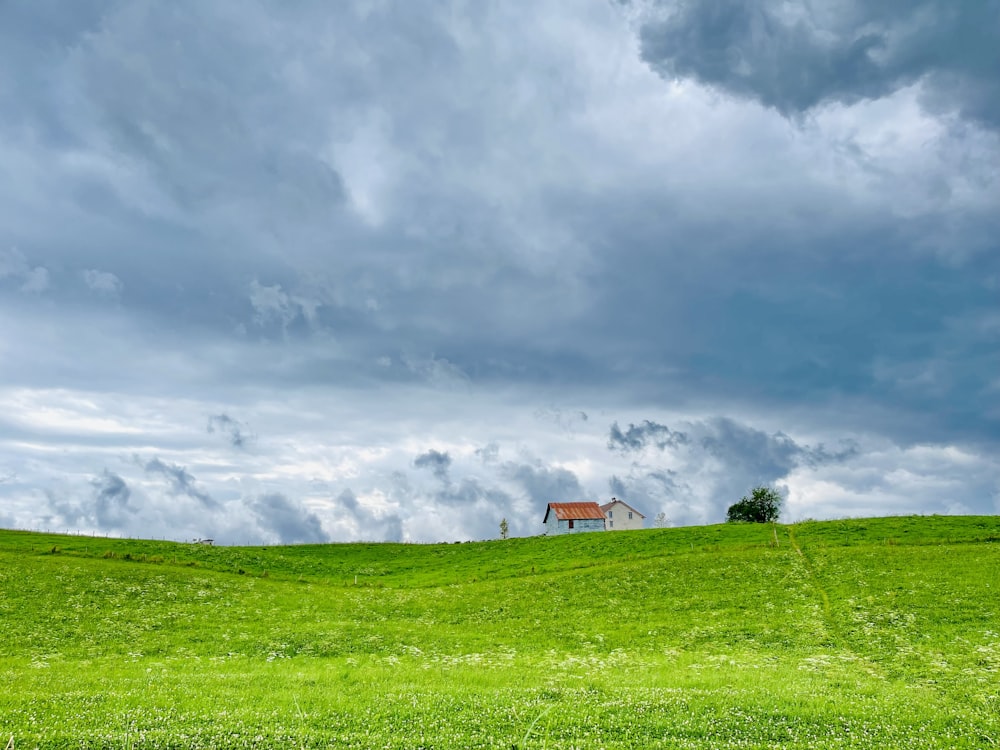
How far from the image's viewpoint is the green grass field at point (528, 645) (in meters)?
19.5

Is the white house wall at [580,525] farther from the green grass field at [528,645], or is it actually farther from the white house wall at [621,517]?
the green grass field at [528,645]

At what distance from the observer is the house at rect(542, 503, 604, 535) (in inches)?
6048

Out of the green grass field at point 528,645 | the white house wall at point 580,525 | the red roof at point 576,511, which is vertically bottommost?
the green grass field at point 528,645

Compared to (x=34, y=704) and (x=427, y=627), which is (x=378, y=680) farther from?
(x=427, y=627)

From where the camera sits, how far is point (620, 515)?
164375mm

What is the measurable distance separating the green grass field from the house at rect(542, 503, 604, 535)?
76.0 m

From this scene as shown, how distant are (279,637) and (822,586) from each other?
132 feet

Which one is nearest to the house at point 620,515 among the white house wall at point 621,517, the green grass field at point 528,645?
the white house wall at point 621,517

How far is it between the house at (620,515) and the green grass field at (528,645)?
276 feet

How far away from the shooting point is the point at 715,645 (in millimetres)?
35844

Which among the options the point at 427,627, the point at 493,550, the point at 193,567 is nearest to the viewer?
the point at 427,627

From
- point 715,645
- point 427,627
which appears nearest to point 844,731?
point 715,645

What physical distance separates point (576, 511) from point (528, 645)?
121 m

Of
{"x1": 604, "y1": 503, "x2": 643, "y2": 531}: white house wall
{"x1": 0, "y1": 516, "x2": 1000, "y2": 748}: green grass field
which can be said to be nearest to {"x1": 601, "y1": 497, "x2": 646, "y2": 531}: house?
{"x1": 604, "y1": 503, "x2": 643, "y2": 531}: white house wall
